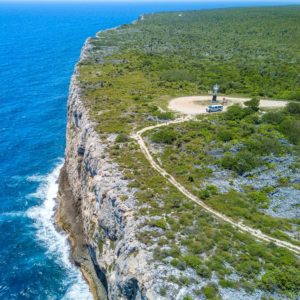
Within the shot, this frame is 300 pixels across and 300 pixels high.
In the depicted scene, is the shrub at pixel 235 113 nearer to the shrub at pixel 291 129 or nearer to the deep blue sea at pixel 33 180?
the shrub at pixel 291 129

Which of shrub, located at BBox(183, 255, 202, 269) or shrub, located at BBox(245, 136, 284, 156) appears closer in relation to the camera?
shrub, located at BBox(183, 255, 202, 269)

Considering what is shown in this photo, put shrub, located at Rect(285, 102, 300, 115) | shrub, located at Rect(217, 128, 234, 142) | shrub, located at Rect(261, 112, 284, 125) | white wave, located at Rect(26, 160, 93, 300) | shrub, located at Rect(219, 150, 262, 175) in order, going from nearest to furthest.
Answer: white wave, located at Rect(26, 160, 93, 300), shrub, located at Rect(219, 150, 262, 175), shrub, located at Rect(217, 128, 234, 142), shrub, located at Rect(261, 112, 284, 125), shrub, located at Rect(285, 102, 300, 115)

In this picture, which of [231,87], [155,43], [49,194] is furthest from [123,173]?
[155,43]

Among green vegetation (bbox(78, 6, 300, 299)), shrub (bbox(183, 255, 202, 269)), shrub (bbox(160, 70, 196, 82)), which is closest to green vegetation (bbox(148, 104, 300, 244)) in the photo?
green vegetation (bbox(78, 6, 300, 299))

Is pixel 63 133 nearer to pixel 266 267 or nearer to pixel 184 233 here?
pixel 184 233

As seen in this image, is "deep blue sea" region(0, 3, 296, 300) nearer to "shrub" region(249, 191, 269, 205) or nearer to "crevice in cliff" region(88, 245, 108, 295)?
"crevice in cliff" region(88, 245, 108, 295)

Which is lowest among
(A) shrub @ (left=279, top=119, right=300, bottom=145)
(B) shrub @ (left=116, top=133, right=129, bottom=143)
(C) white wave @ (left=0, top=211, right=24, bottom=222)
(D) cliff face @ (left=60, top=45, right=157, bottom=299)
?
(C) white wave @ (left=0, top=211, right=24, bottom=222)

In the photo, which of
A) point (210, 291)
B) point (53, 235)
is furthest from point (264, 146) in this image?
point (53, 235)
